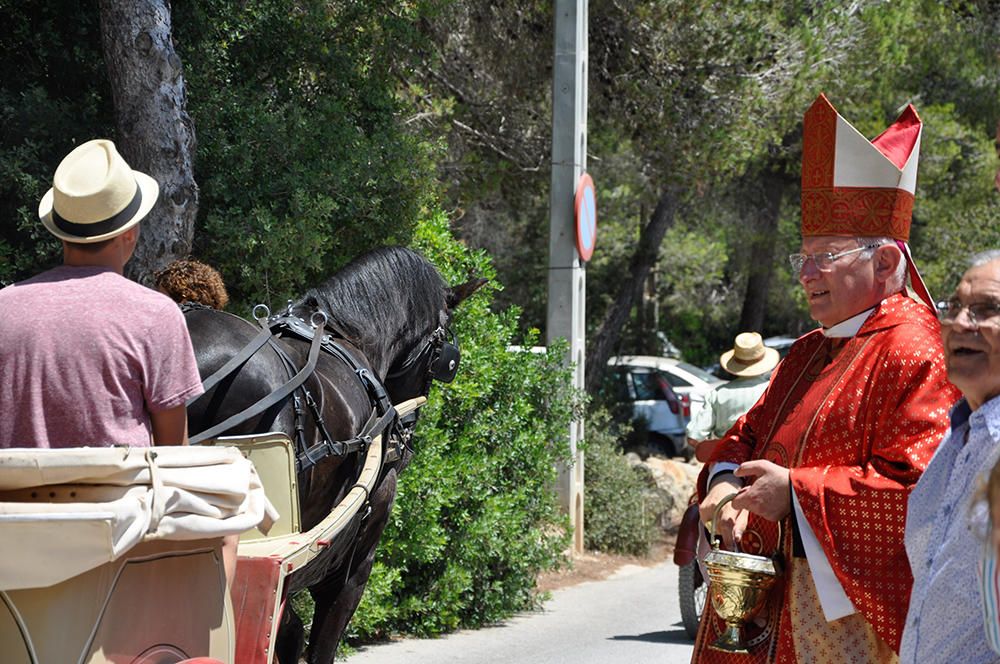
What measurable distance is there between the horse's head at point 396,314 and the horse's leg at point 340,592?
616mm

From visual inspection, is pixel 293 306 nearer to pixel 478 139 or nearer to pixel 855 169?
pixel 855 169

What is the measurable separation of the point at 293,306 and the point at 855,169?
2.59 m

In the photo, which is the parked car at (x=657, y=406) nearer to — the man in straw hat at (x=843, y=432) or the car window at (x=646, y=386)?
the car window at (x=646, y=386)

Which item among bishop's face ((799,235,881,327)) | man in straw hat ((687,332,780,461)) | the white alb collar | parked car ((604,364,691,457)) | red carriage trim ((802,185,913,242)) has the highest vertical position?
red carriage trim ((802,185,913,242))

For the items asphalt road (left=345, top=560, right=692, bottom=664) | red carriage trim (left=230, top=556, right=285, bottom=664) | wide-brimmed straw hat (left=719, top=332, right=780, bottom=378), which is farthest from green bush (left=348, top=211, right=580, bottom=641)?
red carriage trim (left=230, top=556, right=285, bottom=664)

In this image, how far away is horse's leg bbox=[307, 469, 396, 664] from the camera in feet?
18.3

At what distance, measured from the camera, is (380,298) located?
5.66 meters

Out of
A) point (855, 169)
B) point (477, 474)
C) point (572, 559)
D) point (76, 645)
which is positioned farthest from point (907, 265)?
point (572, 559)

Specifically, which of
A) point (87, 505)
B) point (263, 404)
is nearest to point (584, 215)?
point (263, 404)

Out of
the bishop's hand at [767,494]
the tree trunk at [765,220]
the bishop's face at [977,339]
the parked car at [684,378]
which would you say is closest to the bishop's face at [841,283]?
the bishop's hand at [767,494]

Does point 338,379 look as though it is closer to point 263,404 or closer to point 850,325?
point 263,404

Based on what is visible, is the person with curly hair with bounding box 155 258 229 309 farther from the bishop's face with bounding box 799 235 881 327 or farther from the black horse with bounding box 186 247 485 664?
the bishop's face with bounding box 799 235 881 327

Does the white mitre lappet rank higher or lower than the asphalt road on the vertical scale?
higher

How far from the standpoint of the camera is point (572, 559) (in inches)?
436
